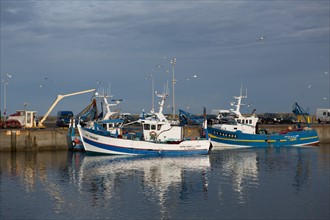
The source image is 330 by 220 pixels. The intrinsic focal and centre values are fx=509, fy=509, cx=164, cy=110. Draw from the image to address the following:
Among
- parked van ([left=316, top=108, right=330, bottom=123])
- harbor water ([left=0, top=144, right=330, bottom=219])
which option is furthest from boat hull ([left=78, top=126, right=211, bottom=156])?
parked van ([left=316, top=108, right=330, bottom=123])

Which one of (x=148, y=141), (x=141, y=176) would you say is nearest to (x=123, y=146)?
(x=148, y=141)

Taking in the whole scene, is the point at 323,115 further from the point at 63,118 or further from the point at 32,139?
the point at 32,139

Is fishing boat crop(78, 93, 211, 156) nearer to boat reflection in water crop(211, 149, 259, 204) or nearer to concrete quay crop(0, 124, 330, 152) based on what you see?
boat reflection in water crop(211, 149, 259, 204)

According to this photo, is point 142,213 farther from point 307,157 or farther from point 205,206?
point 307,157

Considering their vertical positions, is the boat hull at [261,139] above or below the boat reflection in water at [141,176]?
above

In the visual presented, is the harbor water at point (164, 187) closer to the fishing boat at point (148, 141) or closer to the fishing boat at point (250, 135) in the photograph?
the fishing boat at point (148, 141)

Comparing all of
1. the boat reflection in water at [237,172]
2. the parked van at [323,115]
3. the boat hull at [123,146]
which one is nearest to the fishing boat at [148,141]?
the boat hull at [123,146]

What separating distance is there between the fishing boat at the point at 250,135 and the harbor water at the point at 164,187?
949 cm

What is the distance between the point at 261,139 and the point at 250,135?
1.69 meters

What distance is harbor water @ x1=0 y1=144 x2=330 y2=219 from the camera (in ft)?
91.0

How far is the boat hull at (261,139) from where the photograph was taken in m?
64.0

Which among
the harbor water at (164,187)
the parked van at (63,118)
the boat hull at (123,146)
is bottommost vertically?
the harbor water at (164,187)

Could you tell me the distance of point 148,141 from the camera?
177 feet

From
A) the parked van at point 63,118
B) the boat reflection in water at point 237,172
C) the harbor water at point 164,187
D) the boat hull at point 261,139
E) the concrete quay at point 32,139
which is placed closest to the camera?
the harbor water at point 164,187
